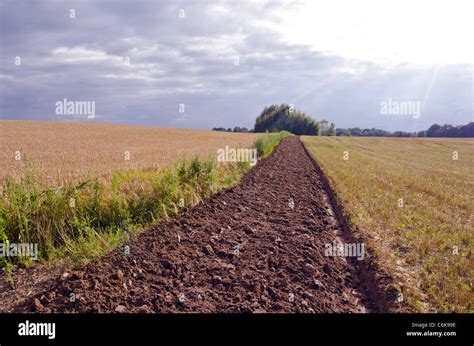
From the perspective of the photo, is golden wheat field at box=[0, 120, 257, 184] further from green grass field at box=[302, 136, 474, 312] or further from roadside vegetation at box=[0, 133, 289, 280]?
green grass field at box=[302, 136, 474, 312]

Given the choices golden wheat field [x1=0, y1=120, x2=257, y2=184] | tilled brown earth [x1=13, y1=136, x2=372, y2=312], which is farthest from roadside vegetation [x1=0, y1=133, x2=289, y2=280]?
golden wheat field [x1=0, y1=120, x2=257, y2=184]

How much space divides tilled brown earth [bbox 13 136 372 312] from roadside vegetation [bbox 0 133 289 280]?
370 mm

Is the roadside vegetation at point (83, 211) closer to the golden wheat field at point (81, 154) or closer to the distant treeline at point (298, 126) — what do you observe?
the golden wheat field at point (81, 154)

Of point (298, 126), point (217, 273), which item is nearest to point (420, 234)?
point (217, 273)

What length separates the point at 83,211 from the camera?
602cm

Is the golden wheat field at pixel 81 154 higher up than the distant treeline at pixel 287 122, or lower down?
lower down

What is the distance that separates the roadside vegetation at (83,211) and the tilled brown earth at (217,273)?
370mm

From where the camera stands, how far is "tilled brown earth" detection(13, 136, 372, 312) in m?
4.11

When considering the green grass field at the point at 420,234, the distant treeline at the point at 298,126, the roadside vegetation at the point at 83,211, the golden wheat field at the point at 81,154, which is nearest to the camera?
the green grass field at the point at 420,234

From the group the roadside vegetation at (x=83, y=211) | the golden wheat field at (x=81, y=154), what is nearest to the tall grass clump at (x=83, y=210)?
the roadside vegetation at (x=83, y=211)

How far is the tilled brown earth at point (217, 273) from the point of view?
411cm

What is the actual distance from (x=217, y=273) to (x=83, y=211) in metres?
2.76
